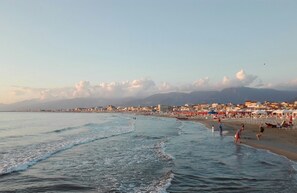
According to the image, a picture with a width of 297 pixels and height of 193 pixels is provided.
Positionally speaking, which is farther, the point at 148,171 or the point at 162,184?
the point at 148,171

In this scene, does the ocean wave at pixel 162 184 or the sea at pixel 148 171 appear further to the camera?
the sea at pixel 148 171

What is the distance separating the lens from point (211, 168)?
16578mm

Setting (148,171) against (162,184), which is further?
(148,171)

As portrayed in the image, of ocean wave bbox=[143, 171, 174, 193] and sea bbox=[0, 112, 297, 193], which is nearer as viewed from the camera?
ocean wave bbox=[143, 171, 174, 193]

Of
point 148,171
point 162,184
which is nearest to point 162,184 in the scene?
point 162,184

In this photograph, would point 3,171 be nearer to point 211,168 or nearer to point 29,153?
point 29,153

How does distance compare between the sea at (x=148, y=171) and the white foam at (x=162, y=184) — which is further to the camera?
the sea at (x=148, y=171)

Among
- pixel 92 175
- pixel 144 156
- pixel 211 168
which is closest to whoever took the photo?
pixel 92 175

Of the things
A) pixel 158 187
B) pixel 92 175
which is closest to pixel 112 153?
pixel 92 175

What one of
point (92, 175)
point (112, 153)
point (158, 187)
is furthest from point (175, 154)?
point (158, 187)

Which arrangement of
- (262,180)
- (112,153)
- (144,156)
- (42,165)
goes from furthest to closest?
1. (112,153)
2. (144,156)
3. (42,165)
4. (262,180)

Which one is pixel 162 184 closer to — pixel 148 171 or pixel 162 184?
pixel 162 184

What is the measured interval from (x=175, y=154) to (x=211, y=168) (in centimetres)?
567

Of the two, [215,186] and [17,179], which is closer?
[215,186]
